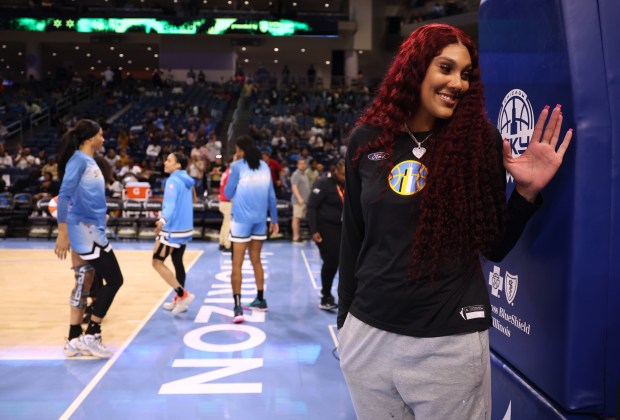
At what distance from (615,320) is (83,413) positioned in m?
3.13

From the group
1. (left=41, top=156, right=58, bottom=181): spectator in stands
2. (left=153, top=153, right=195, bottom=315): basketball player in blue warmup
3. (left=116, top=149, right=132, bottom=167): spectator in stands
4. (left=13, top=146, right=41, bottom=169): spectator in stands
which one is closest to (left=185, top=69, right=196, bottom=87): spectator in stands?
(left=116, top=149, right=132, bottom=167): spectator in stands

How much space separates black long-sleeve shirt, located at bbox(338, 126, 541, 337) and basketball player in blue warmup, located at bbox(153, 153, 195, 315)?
4.62 meters

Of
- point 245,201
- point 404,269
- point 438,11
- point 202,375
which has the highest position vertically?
point 438,11

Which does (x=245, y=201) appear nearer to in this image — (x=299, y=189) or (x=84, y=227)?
(x=84, y=227)

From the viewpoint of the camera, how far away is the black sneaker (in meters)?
6.33

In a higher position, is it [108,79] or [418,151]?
[108,79]

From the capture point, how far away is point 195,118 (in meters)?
19.1

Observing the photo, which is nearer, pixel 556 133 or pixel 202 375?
pixel 556 133

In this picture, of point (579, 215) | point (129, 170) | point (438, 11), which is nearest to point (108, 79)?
point (129, 170)

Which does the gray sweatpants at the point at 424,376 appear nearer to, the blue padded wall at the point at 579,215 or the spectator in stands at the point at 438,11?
the blue padded wall at the point at 579,215

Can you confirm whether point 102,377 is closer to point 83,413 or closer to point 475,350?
point 83,413

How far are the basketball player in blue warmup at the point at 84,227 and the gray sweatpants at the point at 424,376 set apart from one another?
346 cm

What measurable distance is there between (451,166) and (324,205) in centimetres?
479

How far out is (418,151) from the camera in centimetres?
151
